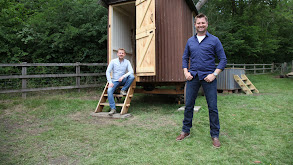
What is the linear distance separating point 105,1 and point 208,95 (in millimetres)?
4434

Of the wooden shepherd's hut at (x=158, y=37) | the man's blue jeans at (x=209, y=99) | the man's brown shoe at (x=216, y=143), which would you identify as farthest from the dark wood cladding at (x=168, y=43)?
the man's brown shoe at (x=216, y=143)

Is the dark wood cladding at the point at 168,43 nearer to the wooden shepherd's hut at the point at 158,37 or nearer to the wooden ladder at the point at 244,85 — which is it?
the wooden shepherd's hut at the point at 158,37

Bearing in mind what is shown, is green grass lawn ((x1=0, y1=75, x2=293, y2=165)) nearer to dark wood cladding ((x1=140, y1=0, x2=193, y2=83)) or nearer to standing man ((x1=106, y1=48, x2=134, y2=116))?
standing man ((x1=106, y1=48, x2=134, y2=116))

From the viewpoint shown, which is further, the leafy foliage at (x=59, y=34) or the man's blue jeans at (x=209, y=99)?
the leafy foliage at (x=59, y=34)

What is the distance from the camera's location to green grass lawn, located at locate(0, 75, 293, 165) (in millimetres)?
2412

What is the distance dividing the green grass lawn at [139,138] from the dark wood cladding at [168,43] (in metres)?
0.97

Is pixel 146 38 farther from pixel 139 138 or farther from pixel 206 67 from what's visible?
pixel 139 138

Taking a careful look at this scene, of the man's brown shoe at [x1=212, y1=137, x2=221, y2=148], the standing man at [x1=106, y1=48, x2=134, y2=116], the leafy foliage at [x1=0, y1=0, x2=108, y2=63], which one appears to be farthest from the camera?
the leafy foliage at [x1=0, y1=0, x2=108, y2=63]

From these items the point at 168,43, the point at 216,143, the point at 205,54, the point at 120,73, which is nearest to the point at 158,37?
the point at 168,43

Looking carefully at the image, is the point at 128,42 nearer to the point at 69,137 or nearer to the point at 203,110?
the point at 203,110

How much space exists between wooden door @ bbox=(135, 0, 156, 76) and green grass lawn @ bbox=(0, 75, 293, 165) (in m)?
1.11

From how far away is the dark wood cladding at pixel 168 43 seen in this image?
17.6 feet

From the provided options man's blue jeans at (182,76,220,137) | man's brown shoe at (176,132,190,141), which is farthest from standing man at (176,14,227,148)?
man's brown shoe at (176,132,190,141)

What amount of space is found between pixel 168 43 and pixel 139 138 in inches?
120
